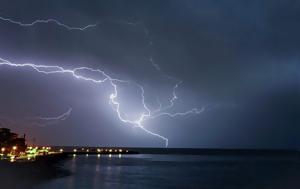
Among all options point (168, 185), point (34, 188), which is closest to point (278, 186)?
point (168, 185)

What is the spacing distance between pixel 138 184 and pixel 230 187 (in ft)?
35.3

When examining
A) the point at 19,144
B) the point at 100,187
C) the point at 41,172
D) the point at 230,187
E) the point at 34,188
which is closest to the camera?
the point at 34,188

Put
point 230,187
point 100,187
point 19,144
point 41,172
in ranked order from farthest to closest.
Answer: point 19,144 < point 41,172 < point 230,187 < point 100,187

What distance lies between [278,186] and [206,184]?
832cm

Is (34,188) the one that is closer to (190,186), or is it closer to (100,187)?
(100,187)

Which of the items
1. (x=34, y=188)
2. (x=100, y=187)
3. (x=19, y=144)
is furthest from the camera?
(x=19, y=144)

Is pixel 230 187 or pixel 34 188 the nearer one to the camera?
pixel 34 188

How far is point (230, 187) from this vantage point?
165 feet

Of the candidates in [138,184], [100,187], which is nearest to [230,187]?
[138,184]

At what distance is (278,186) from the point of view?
4978 cm

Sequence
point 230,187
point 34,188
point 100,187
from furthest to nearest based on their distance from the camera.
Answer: point 230,187
point 100,187
point 34,188

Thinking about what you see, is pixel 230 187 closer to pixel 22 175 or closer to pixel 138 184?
pixel 138 184

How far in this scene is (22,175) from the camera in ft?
166

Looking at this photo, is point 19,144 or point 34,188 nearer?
point 34,188
